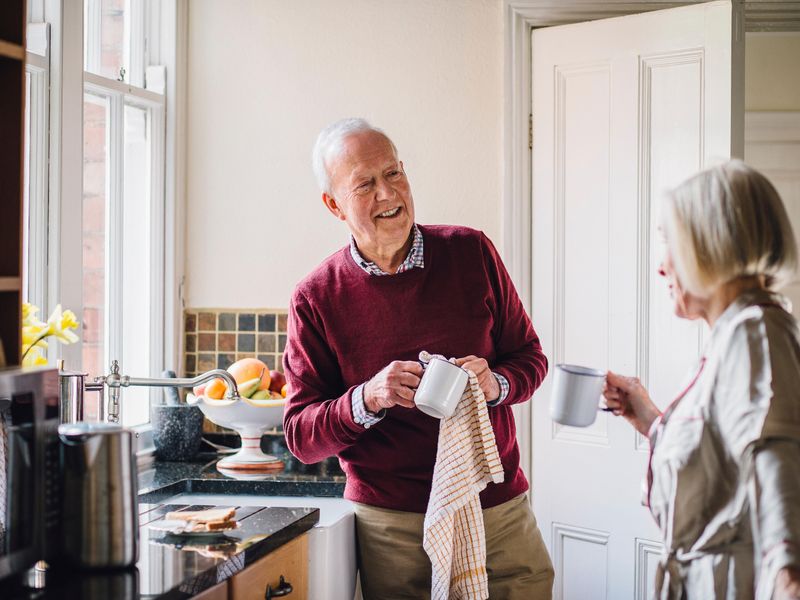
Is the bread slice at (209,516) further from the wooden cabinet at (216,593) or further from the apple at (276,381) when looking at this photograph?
the apple at (276,381)

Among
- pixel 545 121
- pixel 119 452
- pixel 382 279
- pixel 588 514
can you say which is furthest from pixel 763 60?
pixel 119 452

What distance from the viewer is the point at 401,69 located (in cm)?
294

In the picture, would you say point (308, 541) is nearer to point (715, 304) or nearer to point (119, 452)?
point (119, 452)

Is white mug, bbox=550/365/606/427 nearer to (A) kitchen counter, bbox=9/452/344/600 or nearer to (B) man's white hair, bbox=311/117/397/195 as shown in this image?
(A) kitchen counter, bbox=9/452/344/600

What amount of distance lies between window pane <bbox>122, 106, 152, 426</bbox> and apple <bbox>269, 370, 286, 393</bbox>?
1.46 feet

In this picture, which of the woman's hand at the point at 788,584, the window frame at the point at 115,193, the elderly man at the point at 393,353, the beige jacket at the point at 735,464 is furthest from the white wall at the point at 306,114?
the woman's hand at the point at 788,584

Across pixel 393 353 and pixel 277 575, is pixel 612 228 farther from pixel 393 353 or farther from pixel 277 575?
pixel 277 575

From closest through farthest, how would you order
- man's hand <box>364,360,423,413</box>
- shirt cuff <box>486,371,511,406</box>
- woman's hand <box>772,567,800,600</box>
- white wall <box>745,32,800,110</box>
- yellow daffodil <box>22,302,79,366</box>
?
woman's hand <box>772,567,800,600</box>
yellow daffodil <box>22,302,79,366</box>
man's hand <box>364,360,423,413</box>
shirt cuff <box>486,371,511,406</box>
white wall <box>745,32,800,110</box>

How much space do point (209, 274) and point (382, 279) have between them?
3.42 ft

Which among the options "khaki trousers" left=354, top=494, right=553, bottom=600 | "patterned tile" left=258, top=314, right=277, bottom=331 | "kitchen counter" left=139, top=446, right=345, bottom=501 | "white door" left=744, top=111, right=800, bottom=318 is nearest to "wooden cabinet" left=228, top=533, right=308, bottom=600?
"khaki trousers" left=354, top=494, right=553, bottom=600

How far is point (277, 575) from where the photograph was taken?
1930 millimetres

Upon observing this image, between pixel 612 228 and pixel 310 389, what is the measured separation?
3.74 feet

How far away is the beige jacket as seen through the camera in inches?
51.9

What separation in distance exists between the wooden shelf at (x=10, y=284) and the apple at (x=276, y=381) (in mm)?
1266
